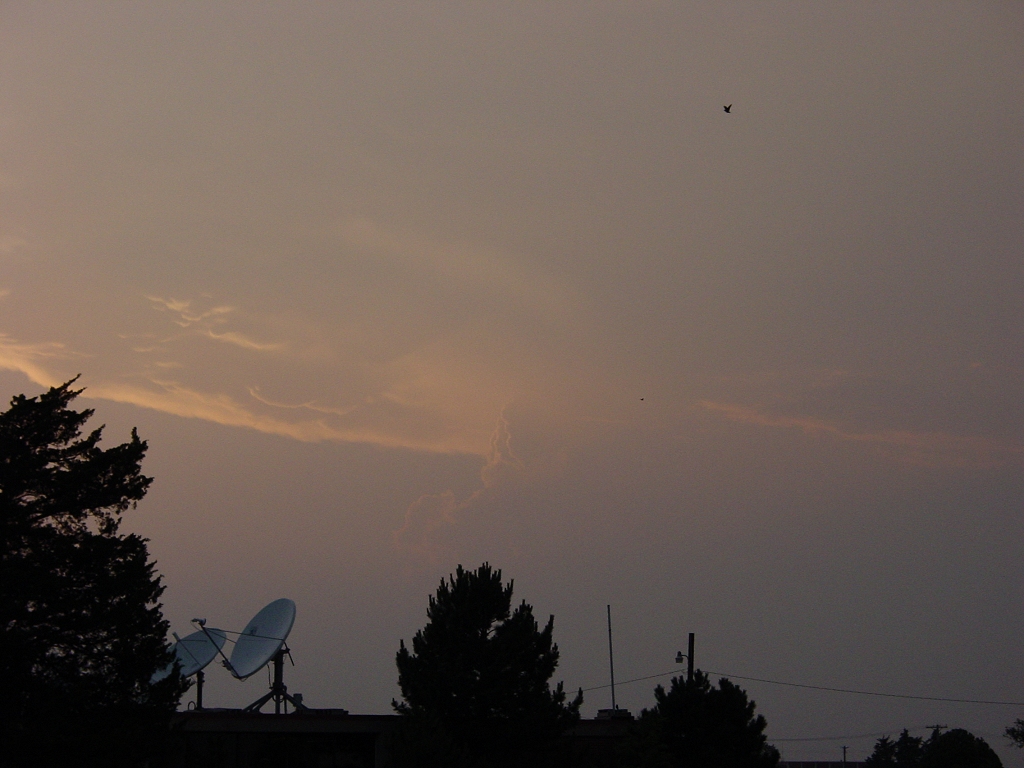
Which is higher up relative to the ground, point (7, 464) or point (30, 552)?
A: point (7, 464)

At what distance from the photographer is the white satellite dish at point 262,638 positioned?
173 feet

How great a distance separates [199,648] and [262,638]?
2875 millimetres

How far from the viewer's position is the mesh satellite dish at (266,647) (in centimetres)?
Answer: 5281

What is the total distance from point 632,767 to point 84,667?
2282cm

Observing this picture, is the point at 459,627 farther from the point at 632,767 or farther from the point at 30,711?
the point at 30,711

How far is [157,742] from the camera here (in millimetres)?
33812

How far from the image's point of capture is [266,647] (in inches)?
2090

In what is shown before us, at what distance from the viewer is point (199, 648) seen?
52.9 m

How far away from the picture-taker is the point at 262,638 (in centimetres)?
5359

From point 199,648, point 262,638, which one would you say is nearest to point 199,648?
point 199,648

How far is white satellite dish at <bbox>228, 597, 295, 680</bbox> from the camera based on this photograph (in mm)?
52750

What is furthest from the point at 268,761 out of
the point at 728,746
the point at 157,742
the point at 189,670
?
the point at 728,746

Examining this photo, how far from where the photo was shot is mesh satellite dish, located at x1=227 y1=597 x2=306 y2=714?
52812 mm

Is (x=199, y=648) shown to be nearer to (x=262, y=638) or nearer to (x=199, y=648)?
(x=199, y=648)
